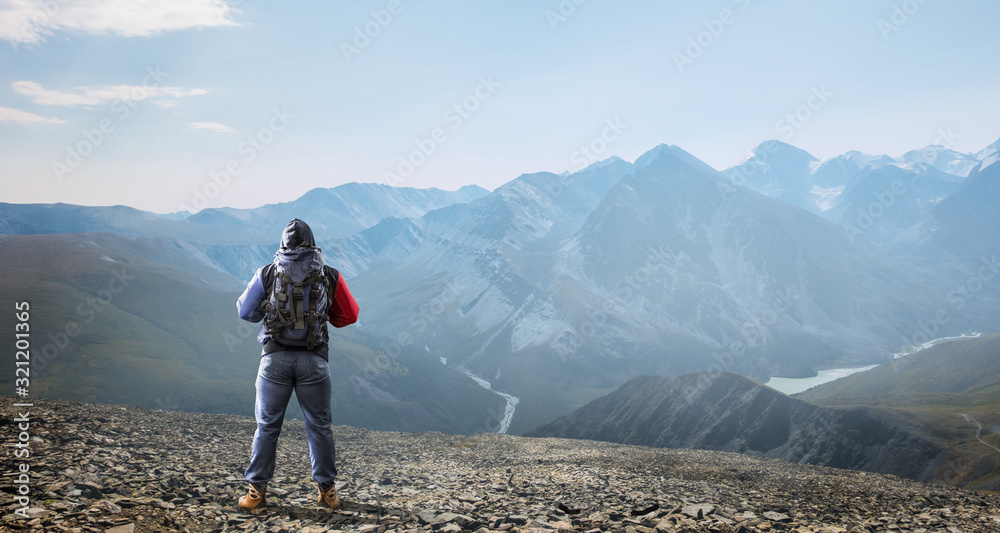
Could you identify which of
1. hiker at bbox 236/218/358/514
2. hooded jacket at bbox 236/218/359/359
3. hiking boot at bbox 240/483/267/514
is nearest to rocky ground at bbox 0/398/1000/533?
hiking boot at bbox 240/483/267/514

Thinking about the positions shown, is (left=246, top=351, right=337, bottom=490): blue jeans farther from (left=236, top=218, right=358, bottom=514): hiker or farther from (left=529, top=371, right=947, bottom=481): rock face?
(left=529, top=371, right=947, bottom=481): rock face

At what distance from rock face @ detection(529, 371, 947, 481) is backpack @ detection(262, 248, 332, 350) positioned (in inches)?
4252

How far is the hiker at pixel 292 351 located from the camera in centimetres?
1108

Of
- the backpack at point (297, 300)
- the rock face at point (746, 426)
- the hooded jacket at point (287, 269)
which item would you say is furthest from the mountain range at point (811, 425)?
the hooded jacket at point (287, 269)

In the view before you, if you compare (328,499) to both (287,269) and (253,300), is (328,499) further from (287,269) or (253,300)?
(287,269)

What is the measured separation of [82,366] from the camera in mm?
165500

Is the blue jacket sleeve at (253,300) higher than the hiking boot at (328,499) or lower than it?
Answer: higher

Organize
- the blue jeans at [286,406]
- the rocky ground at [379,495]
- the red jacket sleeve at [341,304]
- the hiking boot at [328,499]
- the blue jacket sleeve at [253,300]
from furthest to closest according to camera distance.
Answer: the red jacket sleeve at [341,304], the hiking boot at [328,499], the blue jacket sleeve at [253,300], the blue jeans at [286,406], the rocky ground at [379,495]

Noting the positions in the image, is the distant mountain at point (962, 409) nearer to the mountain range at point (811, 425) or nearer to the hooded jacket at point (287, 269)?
the mountain range at point (811, 425)

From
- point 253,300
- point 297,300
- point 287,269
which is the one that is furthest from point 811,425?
point 253,300

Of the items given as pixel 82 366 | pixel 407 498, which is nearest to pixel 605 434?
pixel 407 498

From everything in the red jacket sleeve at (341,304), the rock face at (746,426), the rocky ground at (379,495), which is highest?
the red jacket sleeve at (341,304)

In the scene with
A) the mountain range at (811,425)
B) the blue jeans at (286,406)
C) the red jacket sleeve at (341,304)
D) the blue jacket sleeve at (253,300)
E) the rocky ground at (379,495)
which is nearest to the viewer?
the rocky ground at (379,495)

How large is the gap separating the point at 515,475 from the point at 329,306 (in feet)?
41.6
